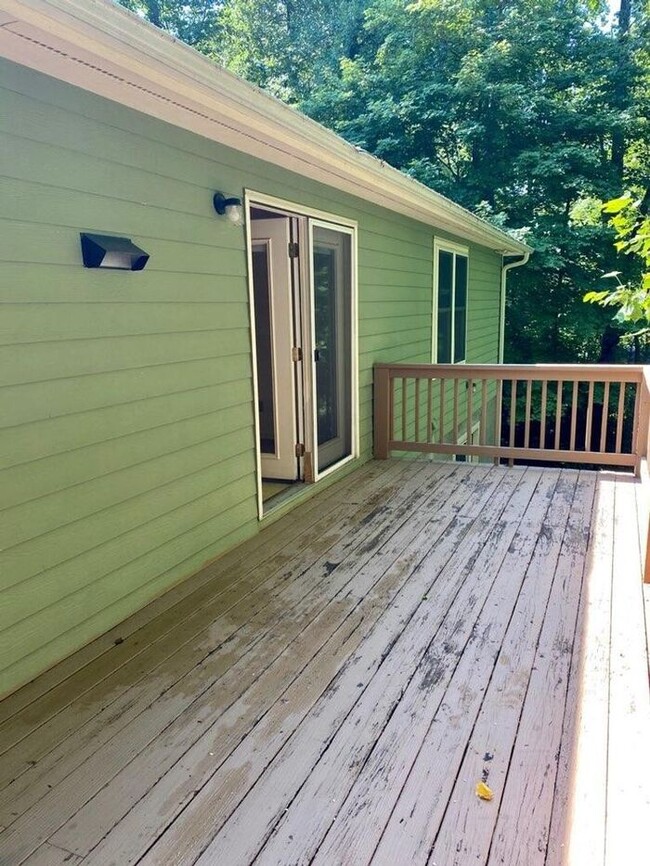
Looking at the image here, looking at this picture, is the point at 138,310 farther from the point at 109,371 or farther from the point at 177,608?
the point at 177,608

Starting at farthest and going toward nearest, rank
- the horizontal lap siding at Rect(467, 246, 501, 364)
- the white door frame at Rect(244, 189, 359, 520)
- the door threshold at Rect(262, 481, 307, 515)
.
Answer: the horizontal lap siding at Rect(467, 246, 501, 364), the door threshold at Rect(262, 481, 307, 515), the white door frame at Rect(244, 189, 359, 520)

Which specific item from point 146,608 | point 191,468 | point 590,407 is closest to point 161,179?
point 191,468

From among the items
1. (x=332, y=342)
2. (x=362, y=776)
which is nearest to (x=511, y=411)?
(x=332, y=342)

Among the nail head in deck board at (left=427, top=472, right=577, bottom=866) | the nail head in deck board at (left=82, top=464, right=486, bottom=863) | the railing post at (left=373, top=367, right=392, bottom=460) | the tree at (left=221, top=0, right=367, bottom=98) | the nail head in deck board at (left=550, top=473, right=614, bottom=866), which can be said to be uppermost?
the tree at (left=221, top=0, right=367, bottom=98)

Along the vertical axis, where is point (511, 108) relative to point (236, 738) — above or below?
above

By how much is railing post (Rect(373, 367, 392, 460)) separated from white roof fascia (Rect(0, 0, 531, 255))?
1860 mm

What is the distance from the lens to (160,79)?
2.17 metres

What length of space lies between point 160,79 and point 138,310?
882 mm

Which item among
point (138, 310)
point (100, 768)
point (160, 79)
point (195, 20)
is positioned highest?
point (195, 20)

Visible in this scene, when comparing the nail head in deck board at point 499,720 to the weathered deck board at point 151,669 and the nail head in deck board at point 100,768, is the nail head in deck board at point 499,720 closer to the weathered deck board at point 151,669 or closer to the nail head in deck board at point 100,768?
the nail head in deck board at point 100,768

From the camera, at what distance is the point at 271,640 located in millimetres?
2455

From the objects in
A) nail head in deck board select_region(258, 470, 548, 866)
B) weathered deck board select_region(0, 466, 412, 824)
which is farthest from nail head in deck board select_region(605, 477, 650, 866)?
weathered deck board select_region(0, 466, 412, 824)

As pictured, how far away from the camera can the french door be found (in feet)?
13.3

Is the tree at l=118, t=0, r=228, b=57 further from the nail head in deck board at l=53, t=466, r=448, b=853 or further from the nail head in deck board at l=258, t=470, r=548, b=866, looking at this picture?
the nail head in deck board at l=258, t=470, r=548, b=866
